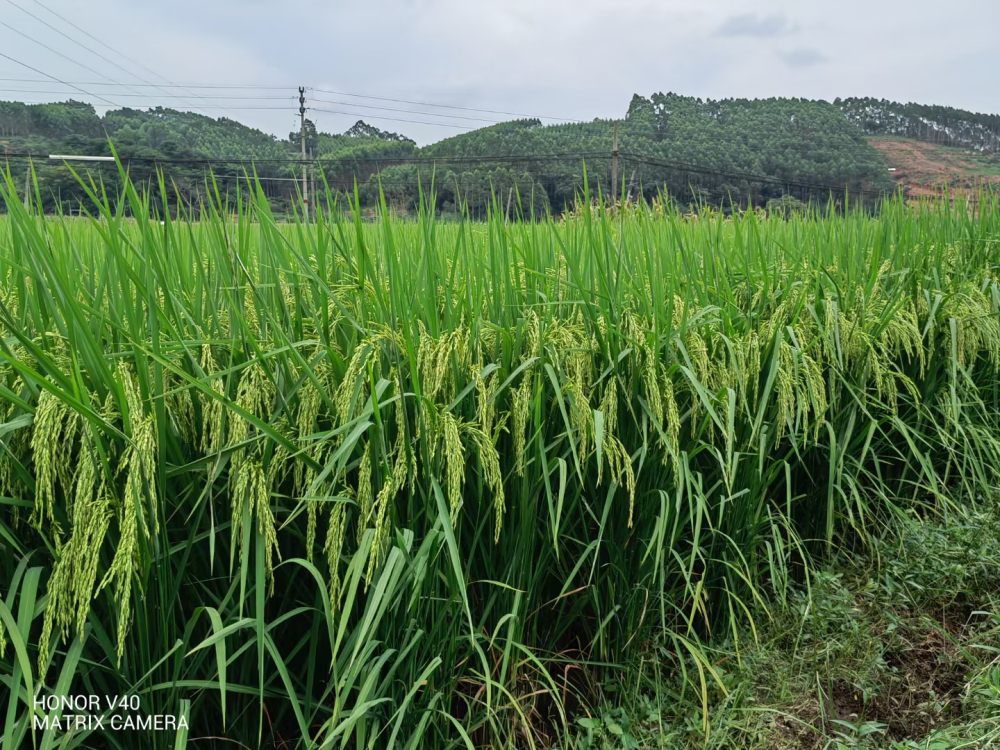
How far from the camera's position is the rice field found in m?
1.26

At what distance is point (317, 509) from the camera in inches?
57.1

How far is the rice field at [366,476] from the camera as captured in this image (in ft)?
4.13

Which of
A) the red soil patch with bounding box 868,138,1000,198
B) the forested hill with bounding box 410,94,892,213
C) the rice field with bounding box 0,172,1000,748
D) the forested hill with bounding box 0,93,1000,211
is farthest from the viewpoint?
the forested hill with bounding box 410,94,892,213

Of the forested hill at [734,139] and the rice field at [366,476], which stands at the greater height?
the forested hill at [734,139]

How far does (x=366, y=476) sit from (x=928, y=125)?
726 inches

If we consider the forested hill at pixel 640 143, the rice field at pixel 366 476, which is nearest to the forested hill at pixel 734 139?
the forested hill at pixel 640 143

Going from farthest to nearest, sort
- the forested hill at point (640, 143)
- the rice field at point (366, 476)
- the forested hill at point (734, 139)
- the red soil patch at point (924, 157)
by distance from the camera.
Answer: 1. the forested hill at point (734, 139)
2. the red soil patch at point (924, 157)
3. the forested hill at point (640, 143)
4. the rice field at point (366, 476)

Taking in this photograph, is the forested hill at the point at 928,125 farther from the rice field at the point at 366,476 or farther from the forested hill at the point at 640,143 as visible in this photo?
the rice field at the point at 366,476

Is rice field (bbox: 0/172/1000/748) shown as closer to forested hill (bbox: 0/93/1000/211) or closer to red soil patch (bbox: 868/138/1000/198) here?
forested hill (bbox: 0/93/1000/211)

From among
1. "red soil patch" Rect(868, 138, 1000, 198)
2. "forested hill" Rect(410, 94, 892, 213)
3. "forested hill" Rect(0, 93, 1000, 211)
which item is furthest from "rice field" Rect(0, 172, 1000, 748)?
"forested hill" Rect(410, 94, 892, 213)

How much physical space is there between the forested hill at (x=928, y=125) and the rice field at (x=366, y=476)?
16.0 m

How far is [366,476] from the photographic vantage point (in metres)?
1.33

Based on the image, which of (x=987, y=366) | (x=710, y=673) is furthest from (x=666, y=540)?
(x=987, y=366)

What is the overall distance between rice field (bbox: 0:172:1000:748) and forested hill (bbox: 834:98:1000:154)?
1602 centimetres
